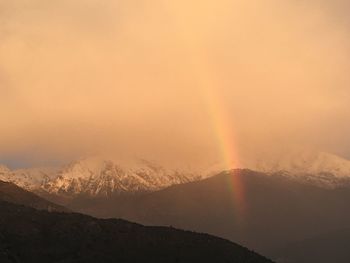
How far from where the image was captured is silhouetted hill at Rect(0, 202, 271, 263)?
174125 mm

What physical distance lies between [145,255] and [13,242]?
130 feet

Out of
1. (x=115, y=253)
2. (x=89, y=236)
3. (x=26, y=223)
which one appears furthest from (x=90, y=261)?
(x=26, y=223)

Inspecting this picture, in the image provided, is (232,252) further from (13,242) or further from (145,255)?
(13,242)

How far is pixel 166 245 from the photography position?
18575cm

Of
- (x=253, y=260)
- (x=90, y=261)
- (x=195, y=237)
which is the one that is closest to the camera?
(x=90, y=261)

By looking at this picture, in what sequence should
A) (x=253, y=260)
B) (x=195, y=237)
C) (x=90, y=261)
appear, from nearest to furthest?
(x=90, y=261) → (x=253, y=260) → (x=195, y=237)

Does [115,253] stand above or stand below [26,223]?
below

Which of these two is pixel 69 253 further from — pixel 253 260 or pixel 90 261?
pixel 253 260

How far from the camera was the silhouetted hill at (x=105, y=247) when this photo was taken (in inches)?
6855

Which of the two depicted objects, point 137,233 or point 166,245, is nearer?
point 166,245

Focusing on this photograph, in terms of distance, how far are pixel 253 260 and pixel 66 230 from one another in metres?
61.0

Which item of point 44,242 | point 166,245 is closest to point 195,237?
point 166,245

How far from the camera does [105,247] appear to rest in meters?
182

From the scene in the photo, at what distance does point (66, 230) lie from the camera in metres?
198
